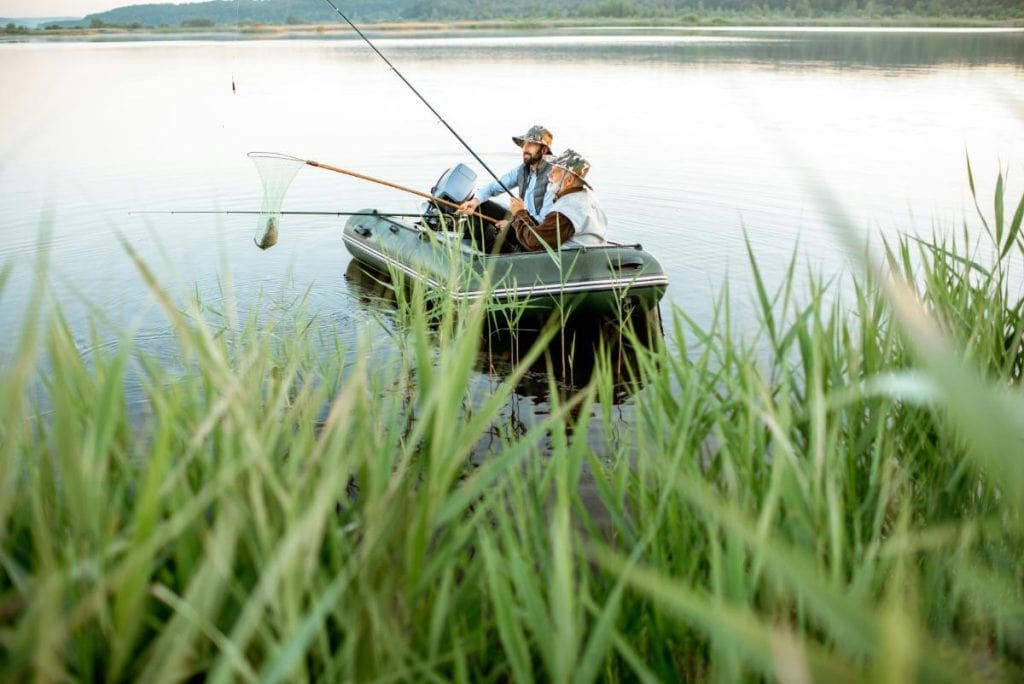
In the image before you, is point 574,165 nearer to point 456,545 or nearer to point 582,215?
point 582,215

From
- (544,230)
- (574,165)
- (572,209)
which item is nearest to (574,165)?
(574,165)

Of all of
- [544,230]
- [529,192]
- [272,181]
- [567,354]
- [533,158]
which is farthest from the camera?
[529,192]

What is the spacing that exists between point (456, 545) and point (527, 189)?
6.42 m

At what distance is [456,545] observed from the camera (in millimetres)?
1694

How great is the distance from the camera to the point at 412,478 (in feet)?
6.14

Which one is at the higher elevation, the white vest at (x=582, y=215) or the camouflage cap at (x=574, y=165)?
the camouflage cap at (x=574, y=165)

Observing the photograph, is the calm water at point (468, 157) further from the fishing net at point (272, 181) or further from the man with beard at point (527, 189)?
the man with beard at point (527, 189)

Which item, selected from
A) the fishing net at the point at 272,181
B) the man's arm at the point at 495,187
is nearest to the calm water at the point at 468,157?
the fishing net at the point at 272,181

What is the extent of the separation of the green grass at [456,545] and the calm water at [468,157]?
0.30 m

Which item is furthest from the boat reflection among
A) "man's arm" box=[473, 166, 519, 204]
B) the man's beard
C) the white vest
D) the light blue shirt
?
the man's beard

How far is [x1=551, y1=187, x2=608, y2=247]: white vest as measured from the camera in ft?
22.5

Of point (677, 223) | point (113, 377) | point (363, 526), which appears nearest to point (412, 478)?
point (363, 526)

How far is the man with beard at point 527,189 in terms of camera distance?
297 inches

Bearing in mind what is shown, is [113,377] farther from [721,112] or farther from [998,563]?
[721,112]
